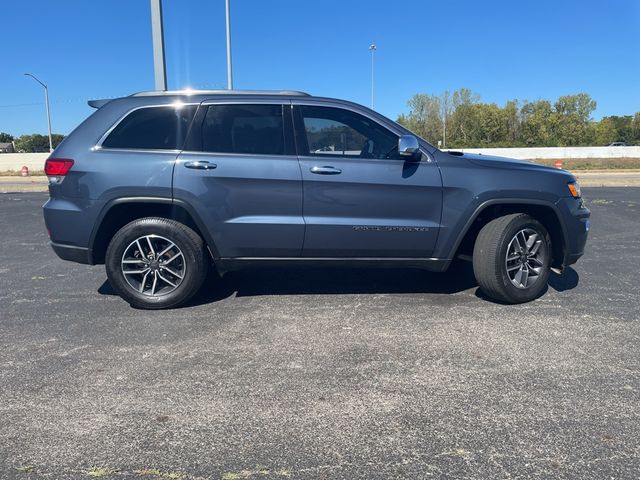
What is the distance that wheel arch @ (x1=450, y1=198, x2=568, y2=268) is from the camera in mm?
4562

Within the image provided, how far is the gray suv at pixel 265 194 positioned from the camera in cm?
436

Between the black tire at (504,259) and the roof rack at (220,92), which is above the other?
the roof rack at (220,92)

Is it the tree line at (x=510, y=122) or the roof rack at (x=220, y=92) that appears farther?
the tree line at (x=510, y=122)

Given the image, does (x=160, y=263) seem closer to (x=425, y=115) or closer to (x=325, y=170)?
(x=325, y=170)

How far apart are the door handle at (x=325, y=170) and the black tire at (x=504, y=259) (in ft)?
4.89

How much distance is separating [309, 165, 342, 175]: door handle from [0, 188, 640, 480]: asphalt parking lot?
1230 mm

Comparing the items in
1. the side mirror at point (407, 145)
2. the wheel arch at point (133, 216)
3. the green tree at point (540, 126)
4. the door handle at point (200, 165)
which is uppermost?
the green tree at point (540, 126)

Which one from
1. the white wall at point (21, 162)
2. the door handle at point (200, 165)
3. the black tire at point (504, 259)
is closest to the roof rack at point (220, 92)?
the door handle at point (200, 165)

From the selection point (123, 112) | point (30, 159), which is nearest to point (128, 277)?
point (123, 112)

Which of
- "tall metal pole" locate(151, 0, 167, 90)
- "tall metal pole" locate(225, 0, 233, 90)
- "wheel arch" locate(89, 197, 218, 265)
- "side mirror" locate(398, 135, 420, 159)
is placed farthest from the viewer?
"tall metal pole" locate(225, 0, 233, 90)

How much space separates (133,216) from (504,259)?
3425mm

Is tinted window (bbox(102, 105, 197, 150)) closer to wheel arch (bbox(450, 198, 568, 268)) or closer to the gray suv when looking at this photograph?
the gray suv

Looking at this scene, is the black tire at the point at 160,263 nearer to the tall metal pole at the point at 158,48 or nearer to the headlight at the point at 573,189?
the headlight at the point at 573,189

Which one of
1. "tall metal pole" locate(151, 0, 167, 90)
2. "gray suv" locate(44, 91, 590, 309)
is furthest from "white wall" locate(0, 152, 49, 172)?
"gray suv" locate(44, 91, 590, 309)
